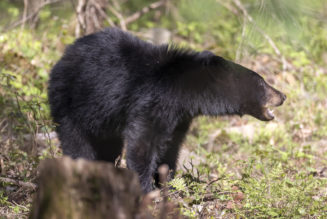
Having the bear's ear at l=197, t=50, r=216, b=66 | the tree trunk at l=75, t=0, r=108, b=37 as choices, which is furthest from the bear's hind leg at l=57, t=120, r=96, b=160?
the tree trunk at l=75, t=0, r=108, b=37

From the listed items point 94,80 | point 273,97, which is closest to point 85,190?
point 94,80

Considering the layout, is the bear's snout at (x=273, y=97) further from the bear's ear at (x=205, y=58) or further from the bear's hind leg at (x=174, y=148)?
the bear's hind leg at (x=174, y=148)

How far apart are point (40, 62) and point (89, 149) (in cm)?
270

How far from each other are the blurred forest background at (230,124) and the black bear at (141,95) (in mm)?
334

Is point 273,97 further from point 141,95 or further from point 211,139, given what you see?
point 211,139

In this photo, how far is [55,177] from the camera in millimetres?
2381

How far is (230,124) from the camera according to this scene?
292 inches

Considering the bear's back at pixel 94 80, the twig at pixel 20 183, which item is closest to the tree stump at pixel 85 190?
the twig at pixel 20 183

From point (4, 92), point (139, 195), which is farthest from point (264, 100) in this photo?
point (4, 92)

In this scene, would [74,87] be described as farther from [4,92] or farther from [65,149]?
[4,92]

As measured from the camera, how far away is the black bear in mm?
4551

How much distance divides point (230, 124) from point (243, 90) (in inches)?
100

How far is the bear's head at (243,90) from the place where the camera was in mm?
4828

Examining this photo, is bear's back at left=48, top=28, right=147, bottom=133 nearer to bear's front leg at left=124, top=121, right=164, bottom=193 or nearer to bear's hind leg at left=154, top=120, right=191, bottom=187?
bear's front leg at left=124, top=121, right=164, bottom=193
